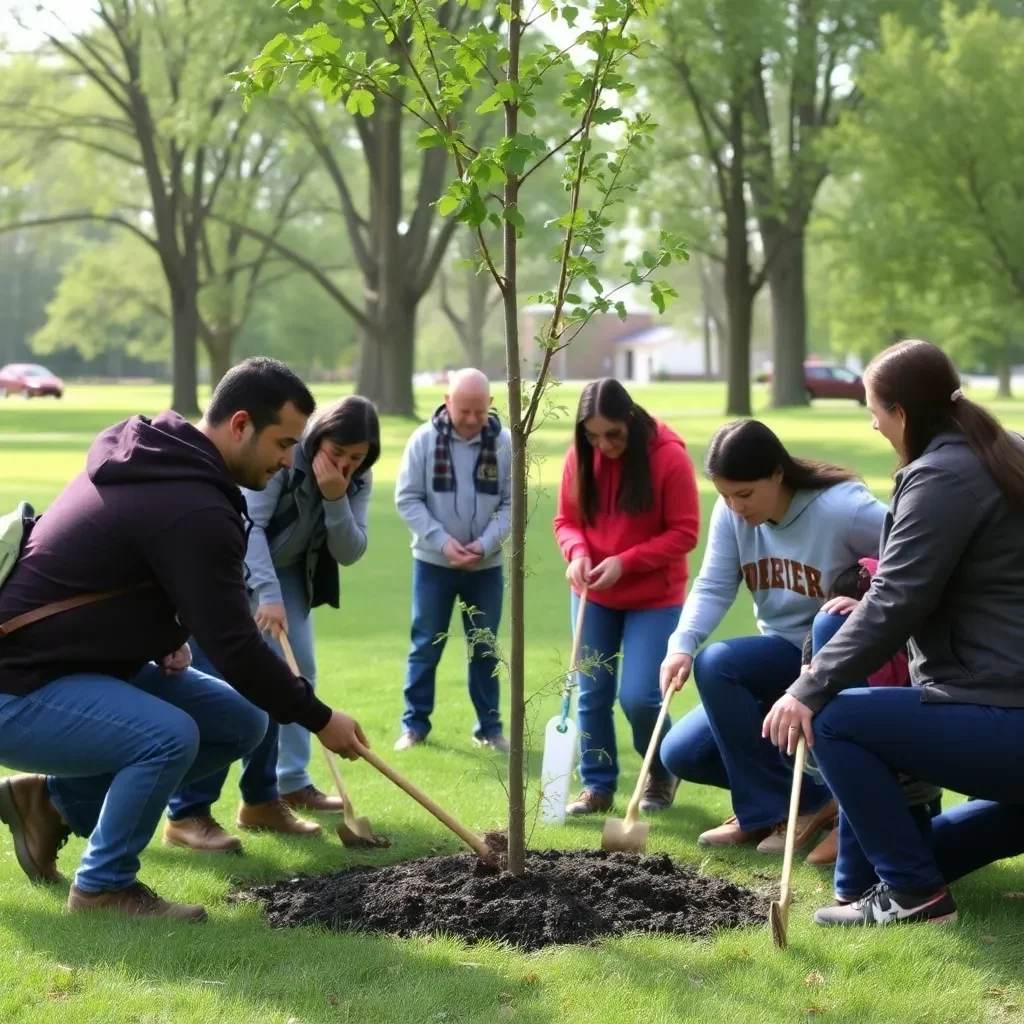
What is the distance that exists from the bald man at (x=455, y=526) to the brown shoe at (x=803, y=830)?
227 cm

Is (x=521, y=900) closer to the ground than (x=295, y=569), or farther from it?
closer to the ground

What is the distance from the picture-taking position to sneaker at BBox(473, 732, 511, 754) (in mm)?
7824

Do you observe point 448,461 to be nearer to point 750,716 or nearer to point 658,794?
point 658,794

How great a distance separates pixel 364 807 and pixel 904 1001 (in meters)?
2.96

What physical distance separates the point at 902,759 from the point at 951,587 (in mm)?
544

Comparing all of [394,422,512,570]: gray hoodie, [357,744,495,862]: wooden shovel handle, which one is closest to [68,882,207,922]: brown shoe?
[357,744,495,862]: wooden shovel handle

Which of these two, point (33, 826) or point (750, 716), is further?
point (750, 716)

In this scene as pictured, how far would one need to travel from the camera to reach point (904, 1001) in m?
4.17

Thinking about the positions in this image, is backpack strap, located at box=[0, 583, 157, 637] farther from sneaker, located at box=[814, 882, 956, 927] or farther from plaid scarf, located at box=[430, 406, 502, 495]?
plaid scarf, located at box=[430, 406, 502, 495]

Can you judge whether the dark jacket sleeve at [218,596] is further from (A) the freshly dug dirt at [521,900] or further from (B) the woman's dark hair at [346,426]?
(B) the woman's dark hair at [346,426]

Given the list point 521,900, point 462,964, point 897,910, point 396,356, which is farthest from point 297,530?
point 396,356

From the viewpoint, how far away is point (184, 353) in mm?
39062

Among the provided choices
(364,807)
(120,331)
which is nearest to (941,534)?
(364,807)

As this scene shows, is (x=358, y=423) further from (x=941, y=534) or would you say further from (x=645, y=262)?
(x=941, y=534)
